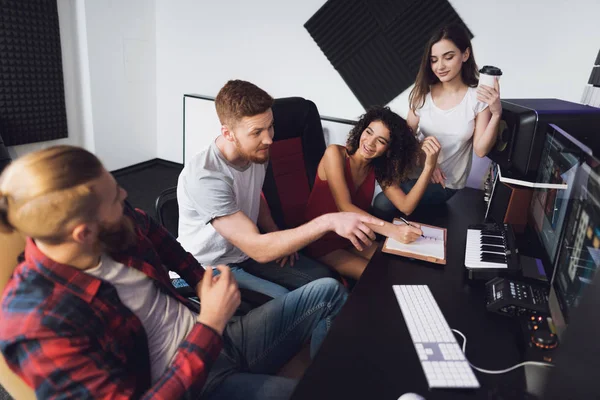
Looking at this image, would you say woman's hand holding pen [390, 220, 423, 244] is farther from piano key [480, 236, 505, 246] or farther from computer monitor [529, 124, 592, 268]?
computer monitor [529, 124, 592, 268]

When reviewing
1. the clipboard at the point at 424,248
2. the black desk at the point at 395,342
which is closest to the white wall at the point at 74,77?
the clipboard at the point at 424,248

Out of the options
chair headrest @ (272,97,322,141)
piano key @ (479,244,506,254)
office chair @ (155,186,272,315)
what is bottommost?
office chair @ (155,186,272,315)

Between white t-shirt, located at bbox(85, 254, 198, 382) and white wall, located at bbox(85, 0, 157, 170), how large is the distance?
8.79 ft

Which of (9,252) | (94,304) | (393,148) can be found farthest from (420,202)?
(9,252)

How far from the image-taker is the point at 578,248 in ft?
3.17

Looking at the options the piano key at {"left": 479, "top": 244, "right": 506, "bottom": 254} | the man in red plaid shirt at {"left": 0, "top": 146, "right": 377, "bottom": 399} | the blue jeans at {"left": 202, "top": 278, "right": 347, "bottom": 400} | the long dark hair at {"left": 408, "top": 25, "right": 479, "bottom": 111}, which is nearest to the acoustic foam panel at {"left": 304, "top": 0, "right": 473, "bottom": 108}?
the long dark hair at {"left": 408, "top": 25, "right": 479, "bottom": 111}

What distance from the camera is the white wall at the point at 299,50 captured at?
250 cm

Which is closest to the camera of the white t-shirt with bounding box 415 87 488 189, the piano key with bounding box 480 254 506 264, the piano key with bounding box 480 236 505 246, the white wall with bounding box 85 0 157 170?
the piano key with bounding box 480 254 506 264

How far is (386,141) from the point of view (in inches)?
77.0

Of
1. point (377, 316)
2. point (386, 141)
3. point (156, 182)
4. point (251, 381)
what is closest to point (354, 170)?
point (386, 141)

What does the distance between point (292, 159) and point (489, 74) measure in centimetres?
102

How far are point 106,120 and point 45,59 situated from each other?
0.68 metres

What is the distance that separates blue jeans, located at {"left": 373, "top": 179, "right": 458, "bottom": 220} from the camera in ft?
6.70

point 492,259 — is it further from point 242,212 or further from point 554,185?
point 242,212
